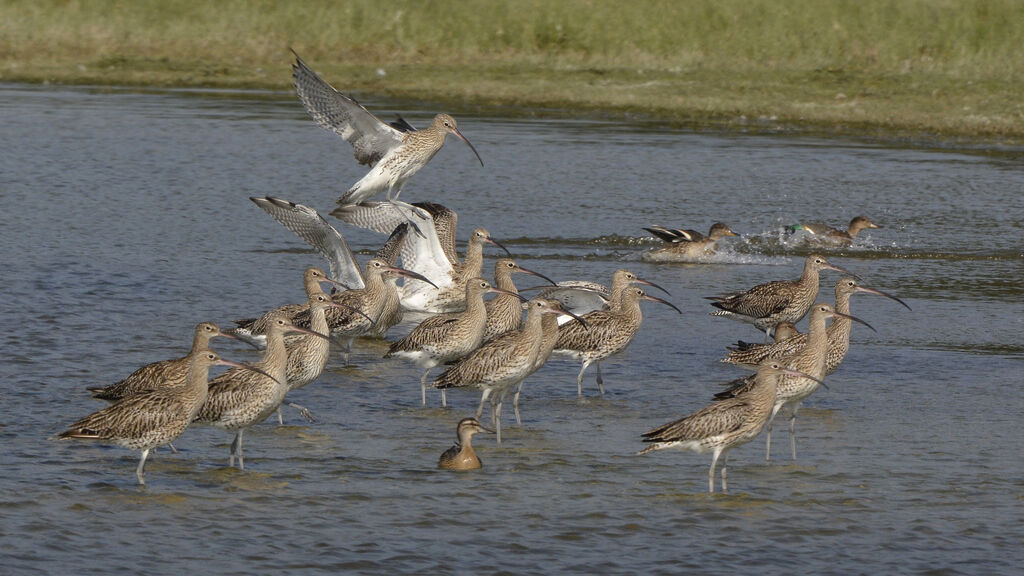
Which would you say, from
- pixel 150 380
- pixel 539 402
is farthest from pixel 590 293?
pixel 150 380

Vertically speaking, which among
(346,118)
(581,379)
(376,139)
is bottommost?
(581,379)

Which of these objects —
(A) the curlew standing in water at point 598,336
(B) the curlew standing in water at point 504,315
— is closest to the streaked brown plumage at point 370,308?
(B) the curlew standing in water at point 504,315

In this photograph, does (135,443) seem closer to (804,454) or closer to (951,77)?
(804,454)

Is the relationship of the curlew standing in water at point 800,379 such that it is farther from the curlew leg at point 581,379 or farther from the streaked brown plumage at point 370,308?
the streaked brown plumage at point 370,308

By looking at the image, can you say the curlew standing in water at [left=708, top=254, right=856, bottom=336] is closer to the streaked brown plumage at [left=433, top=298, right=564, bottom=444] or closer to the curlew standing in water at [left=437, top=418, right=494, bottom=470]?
the streaked brown plumage at [left=433, top=298, right=564, bottom=444]

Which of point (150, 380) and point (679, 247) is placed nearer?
point (150, 380)

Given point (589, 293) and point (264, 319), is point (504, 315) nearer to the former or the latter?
point (589, 293)

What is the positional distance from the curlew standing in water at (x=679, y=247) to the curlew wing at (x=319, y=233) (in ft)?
15.9

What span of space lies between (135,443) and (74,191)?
47.8 feet

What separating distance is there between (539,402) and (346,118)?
5.15 m

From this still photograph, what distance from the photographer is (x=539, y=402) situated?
1208 centimetres

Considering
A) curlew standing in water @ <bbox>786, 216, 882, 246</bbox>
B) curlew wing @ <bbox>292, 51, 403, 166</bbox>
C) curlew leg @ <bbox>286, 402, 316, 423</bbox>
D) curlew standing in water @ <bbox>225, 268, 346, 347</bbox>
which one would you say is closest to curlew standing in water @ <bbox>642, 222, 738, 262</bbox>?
curlew standing in water @ <bbox>786, 216, 882, 246</bbox>

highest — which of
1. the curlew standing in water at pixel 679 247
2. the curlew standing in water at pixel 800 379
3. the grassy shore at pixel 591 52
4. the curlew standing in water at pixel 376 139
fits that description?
the grassy shore at pixel 591 52

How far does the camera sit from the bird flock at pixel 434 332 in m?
9.41
